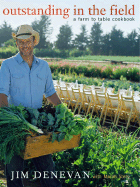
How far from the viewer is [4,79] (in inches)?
87.7

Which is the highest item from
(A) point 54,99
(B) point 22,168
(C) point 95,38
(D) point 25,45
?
(C) point 95,38

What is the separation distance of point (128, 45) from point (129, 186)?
2635 inches

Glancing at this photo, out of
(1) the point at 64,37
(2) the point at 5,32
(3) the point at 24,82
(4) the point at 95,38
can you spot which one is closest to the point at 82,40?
(4) the point at 95,38

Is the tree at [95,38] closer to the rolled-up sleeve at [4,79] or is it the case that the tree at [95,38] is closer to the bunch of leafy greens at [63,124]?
the rolled-up sleeve at [4,79]

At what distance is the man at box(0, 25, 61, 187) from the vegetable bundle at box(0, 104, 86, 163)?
0.17 m

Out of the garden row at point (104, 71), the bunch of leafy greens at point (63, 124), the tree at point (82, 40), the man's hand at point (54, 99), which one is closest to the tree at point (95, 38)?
the tree at point (82, 40)

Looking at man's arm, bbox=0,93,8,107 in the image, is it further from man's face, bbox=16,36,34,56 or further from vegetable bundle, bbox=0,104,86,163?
man's face, bbox=16,36,34,56

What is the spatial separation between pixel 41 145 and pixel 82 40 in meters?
70.0

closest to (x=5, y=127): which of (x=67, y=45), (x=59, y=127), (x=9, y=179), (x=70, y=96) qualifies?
(x=59, y=127)

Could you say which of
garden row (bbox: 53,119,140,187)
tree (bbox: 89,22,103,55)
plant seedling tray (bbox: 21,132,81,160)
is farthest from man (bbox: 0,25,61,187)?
tree (bbox: 89,22,103,55)

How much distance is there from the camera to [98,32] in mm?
70312

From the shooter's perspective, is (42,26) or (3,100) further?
(42,26)

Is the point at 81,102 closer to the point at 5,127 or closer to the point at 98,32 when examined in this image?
the point at 5,127

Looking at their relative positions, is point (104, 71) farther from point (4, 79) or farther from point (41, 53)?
point (41, 53)
